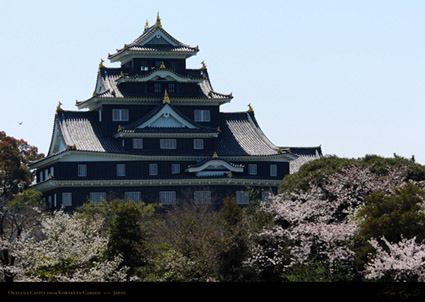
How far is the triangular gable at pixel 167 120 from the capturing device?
77.7 m

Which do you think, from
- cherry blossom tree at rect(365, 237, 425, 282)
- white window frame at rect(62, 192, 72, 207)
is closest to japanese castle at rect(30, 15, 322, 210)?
white window frame at rect(62, 192, 72, 207)

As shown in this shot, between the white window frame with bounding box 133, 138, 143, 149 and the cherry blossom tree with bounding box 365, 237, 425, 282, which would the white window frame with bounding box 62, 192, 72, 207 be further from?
the cherry blossom tree with bounding box 365, 237, 425, 282

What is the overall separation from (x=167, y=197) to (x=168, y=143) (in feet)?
16.3

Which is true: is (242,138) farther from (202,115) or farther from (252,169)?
(202,115)

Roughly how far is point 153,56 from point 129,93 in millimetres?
4289

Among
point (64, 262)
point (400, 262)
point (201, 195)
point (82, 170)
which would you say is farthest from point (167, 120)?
point (400, 262)

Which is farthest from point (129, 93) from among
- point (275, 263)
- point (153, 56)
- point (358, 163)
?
point (275, 263)

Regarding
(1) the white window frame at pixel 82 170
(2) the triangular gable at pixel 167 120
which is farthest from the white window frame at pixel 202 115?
(1) the white window frame at pixel 82 170

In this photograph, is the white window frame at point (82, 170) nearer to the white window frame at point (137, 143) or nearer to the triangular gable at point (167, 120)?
the white window frame at point (137, 143)

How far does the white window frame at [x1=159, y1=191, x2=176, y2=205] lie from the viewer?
7569 centimetres

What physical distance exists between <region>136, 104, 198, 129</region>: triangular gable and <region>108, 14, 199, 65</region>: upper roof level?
225 inches

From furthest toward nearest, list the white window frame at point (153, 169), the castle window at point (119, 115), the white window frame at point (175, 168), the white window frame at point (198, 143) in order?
the white window frame at point (198, 143) < the castle window at point (119, 115) < the white window frame at point (175, 168) < the white window frame at point (153, 169)

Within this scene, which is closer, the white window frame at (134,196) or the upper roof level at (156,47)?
the white window frame at (134,196)

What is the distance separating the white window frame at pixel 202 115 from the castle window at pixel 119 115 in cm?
628
